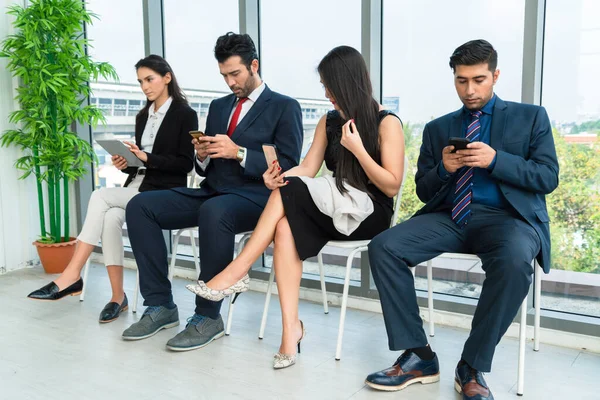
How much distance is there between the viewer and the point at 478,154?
2.09m

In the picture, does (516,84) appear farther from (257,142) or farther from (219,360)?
(219,360)

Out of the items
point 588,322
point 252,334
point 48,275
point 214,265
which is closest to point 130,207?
point 214,265

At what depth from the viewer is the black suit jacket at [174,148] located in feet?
10.2

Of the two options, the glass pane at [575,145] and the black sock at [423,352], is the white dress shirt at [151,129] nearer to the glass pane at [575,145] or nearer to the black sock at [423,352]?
the black sock at [423,352]

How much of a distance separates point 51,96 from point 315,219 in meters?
2.41

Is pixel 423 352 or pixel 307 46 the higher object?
pixel 307 46

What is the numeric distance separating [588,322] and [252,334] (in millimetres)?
1516

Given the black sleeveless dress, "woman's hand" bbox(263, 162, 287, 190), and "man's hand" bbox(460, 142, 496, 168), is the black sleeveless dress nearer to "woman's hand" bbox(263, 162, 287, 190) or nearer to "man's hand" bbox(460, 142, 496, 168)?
"woman's hand" bbox(263, 162, 287, 190)

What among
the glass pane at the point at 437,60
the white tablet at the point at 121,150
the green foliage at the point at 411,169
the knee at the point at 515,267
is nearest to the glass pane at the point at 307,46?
the glass pane at the point at 437,60

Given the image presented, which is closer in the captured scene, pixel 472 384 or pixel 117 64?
pixel 472 384

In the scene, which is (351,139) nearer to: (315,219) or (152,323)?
(315,219)

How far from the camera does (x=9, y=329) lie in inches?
115

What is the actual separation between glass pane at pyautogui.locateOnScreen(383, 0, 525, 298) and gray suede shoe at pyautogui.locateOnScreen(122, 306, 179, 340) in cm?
130

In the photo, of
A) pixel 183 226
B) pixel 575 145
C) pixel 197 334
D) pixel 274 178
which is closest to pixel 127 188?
pixel 183 226
